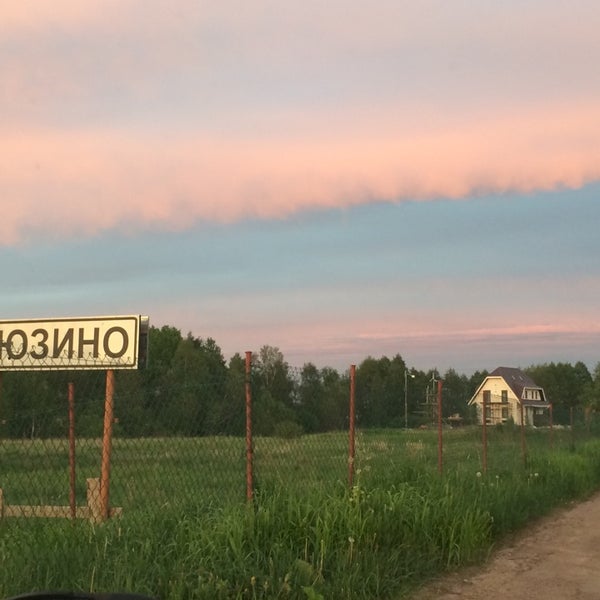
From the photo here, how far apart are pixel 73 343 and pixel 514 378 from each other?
254 feet

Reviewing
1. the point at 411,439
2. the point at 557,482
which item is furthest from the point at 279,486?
the point at 411,439

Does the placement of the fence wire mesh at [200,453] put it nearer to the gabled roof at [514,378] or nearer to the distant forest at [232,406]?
the distant forest at [232,406]

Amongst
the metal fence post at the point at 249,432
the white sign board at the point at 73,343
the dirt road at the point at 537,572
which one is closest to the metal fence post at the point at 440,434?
the dirt road at the point at 537,572

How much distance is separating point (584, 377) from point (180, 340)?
8231cm

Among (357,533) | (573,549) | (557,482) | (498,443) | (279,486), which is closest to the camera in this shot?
(357,533)

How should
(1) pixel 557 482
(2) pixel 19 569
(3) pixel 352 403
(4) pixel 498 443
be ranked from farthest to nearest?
(4) pixel 498 443 < (1) pixel 557 482 < (3) pixel 352 403 < (2) pixel 19 569

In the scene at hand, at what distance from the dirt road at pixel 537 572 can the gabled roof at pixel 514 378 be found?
69.3 m

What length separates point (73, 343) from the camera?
328 inches

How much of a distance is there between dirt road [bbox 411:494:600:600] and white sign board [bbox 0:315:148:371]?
13.0 feet

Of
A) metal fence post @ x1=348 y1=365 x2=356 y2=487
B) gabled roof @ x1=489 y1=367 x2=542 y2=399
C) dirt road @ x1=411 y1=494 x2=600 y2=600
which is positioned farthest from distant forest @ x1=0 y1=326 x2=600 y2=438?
gabled roof @ x1=489 y1=367 x2=542 y2=399

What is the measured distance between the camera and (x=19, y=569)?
4691 millimetres

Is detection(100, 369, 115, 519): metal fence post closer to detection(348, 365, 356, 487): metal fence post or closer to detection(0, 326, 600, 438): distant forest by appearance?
detection(0, 326, 600, 438): distant forest

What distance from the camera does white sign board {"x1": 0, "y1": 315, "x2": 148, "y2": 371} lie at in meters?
8.06

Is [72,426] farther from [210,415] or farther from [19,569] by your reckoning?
[19,569]
